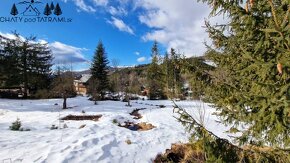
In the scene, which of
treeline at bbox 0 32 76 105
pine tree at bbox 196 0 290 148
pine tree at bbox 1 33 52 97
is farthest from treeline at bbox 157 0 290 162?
pine tree at bbox 1 33 52 97

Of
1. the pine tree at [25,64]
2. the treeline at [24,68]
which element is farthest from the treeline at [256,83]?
the pine tree at [25,64]

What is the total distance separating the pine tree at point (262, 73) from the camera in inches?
113

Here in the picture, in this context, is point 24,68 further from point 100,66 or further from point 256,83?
point 256,83

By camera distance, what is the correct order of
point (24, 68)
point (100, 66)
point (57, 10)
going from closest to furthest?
point (57, 10) < point (24, 68) < point (100, 66)

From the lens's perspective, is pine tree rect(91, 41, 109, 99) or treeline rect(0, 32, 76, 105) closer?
treeline rect(0, 32, 76, 105)

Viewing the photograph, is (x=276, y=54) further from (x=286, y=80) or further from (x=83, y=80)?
(x=83, y=80)

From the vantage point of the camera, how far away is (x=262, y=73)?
3102 millimetres

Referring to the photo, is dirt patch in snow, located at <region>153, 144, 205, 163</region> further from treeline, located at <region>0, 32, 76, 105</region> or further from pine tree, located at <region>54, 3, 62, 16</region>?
treeline, located at <region>0, 32, 76, 105</region>

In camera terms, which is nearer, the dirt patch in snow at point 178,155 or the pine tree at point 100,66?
the dirt patch in snow at point 178,155

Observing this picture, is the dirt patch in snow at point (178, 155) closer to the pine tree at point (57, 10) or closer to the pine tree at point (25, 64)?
the pine tree at point (57, 10)

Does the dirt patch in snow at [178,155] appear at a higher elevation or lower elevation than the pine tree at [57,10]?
lower

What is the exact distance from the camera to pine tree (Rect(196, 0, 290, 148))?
Answer: 9.39 ft

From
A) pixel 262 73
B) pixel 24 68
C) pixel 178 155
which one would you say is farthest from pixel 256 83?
pixel 24 68

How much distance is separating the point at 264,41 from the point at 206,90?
156 cm
